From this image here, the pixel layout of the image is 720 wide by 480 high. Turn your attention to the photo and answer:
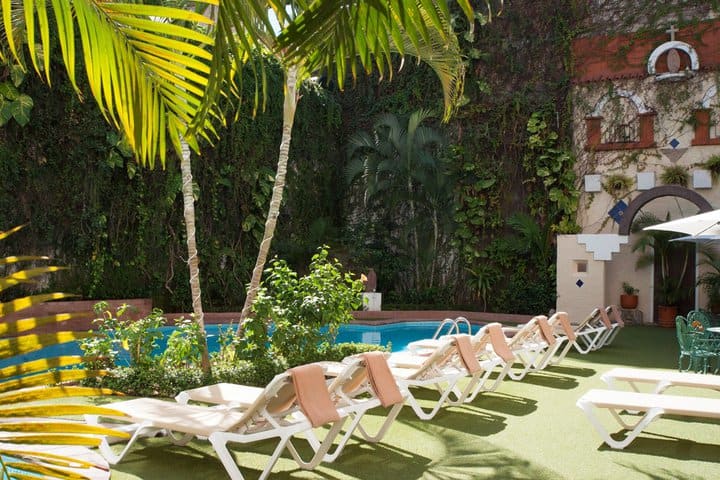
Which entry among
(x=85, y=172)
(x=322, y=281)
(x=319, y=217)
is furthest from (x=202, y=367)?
(x=319, y=217)

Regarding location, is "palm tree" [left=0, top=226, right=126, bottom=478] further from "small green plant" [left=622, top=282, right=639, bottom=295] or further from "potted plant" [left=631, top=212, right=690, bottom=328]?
"small green plant" [left=622, top=282, right=639, bottom=295]

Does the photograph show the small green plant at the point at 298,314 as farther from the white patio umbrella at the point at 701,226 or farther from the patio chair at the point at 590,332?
the white patio umbrella at the point at 701,226

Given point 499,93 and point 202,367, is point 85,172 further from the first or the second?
point 499,93

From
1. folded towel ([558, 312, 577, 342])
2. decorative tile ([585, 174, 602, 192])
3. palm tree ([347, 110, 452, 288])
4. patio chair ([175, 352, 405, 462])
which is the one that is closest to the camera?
A: patio chair ([175, 352, 405, 462])

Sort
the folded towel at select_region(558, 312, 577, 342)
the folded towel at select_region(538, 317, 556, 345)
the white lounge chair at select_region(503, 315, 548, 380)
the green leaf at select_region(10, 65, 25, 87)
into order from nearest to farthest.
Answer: the white lounge chair at select_region(503, 315, 548, 380) < the folded towel at select_region(538, 317, 556, 345) < the folded towel at select_region(558, 312, 577, 342) < the green leaf at select_region(10, 65, 25, 87)

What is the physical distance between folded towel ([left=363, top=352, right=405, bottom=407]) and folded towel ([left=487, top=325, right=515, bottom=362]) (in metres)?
2.22

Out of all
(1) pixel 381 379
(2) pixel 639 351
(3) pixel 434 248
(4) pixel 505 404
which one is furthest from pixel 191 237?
(3) pixel 434 248

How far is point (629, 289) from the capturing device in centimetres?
1471

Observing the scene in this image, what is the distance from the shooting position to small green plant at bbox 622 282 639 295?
48.3 feet

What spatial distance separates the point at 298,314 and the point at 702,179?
9904mm

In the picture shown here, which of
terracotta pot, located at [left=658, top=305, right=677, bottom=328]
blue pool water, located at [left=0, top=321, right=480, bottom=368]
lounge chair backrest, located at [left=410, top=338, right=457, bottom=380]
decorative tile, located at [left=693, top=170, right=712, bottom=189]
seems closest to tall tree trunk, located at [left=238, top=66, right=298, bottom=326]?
lounge chair backrest, located at [left=410, top=338, right=457, bottom=380]

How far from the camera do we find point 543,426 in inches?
232

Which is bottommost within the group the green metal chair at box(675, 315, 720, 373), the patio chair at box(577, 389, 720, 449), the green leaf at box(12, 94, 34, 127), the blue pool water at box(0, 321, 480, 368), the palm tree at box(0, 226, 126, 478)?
the blue pool water at box(0, 321, 480, 368)

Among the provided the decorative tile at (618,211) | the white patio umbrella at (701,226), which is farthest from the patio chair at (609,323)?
the decorative tile at (618,211)
